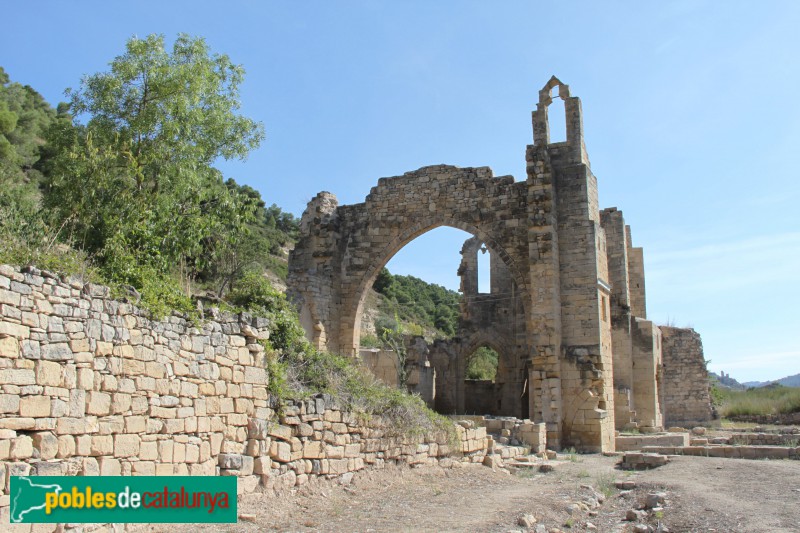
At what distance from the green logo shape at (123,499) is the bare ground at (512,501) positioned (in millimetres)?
157

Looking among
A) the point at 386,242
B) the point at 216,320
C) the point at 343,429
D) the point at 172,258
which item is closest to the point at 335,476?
the point at 343,429

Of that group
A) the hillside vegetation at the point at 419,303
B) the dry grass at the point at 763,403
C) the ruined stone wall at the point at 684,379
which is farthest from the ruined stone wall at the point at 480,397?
the hillside vegetation at the point at 419,303

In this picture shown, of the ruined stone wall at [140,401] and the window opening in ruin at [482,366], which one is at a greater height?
the window opening in ruin at [482,366]

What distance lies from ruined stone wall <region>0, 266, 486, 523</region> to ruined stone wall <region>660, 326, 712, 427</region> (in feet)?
53.9

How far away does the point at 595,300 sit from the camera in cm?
1559

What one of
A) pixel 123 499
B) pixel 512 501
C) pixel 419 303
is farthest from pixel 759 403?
pixel 419 303

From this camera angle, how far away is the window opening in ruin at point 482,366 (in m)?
31.9

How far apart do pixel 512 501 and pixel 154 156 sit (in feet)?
24.0

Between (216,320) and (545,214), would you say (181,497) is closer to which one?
(216,320)

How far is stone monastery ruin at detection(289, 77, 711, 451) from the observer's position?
1538 centimetres

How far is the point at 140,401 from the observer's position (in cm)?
627

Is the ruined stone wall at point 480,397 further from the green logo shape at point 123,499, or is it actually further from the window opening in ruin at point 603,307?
the green logo shape at point 123,499

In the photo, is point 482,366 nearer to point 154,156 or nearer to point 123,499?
point 154,156

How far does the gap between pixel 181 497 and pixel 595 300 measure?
11.5 metres
